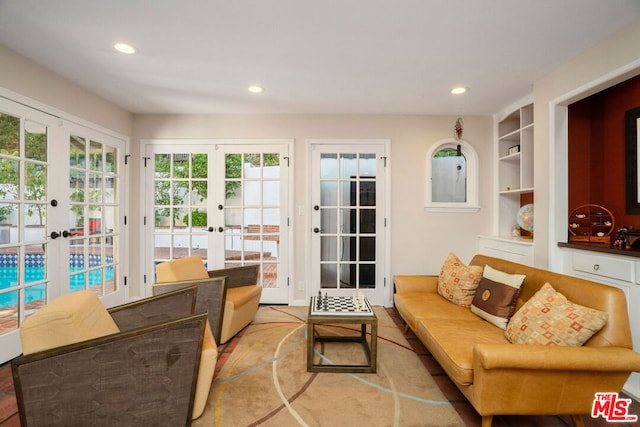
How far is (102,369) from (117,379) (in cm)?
8

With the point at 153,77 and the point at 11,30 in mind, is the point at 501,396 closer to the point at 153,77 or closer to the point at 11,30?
the point at 153,77

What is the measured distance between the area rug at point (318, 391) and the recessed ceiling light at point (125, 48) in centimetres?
253

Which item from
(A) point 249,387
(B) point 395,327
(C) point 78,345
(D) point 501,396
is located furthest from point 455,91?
(C) point 78,345

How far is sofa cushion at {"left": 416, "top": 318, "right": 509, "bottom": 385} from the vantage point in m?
1.60

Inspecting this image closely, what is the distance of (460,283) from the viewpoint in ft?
8.50

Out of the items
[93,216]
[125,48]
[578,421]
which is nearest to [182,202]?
[93,216]

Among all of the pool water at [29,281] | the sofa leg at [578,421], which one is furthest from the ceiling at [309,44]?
the sofa leg at [578,421]

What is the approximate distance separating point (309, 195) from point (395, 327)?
181 centimetres

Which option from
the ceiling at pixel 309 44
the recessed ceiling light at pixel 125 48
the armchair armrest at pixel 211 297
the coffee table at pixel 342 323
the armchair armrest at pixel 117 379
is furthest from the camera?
the armchair armrest at pixel 211 297

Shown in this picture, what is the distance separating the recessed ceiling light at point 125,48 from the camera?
2199 mm

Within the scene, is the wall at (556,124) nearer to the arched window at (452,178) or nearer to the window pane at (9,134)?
the arched window at (452,178)

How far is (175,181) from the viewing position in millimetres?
3748

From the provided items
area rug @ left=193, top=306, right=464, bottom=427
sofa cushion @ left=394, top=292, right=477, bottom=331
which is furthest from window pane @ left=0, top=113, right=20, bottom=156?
sofa cushion @ left=394, top=292, right=477, bottom=331

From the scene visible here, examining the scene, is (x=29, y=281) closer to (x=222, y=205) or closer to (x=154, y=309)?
(x=154, y=309)
